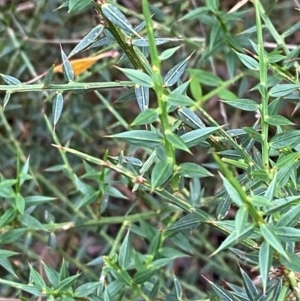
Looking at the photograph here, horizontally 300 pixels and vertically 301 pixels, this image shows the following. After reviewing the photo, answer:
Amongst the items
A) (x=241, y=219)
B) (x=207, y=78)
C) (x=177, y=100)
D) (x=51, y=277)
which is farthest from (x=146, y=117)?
(x=207, y=78)

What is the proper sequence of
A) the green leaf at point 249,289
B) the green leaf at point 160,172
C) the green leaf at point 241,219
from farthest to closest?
the green leaf at point 249,289, the green leaf at point 160,172, the green leaf at point 241,219

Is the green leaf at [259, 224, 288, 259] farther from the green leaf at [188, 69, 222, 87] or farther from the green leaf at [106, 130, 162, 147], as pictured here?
the green leaf at [188, 69, 222, 87]

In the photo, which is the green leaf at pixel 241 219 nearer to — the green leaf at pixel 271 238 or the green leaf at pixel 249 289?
the green leaf at pixel 271 238

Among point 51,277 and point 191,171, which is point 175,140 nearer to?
point 191,171

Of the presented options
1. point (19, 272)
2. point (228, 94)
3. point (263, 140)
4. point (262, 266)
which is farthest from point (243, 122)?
point (262, 266)

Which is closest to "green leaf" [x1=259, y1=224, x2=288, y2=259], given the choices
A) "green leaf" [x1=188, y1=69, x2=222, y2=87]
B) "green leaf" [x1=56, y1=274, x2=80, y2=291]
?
"green leaf" [x1=56, y1=274, x2=80, y2=291]

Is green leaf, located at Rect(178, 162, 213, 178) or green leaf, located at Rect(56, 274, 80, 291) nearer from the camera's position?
green leaf, located at Rect(178, 162, 213, 178)

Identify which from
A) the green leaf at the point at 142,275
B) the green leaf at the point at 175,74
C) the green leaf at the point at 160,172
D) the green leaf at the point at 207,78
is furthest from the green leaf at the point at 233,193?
the green leaf at the point at 207,78
